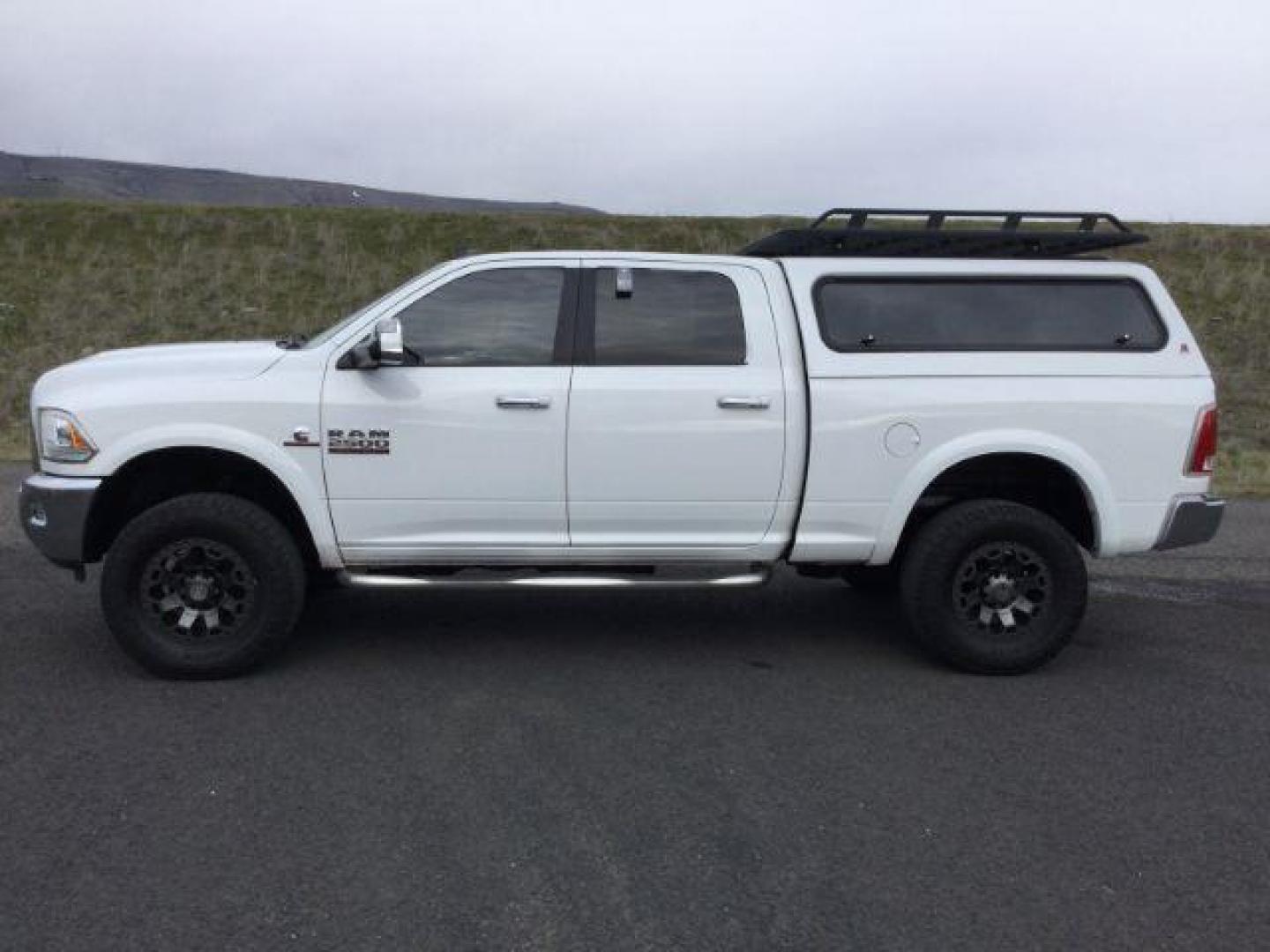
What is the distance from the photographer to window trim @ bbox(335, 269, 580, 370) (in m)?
5.29

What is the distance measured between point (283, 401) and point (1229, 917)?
13.2ft

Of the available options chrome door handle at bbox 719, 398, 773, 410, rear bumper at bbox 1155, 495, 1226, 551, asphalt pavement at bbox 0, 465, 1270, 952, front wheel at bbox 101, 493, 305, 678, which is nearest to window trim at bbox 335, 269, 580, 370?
chrome door handle at bbox 719, 398, 773, 410

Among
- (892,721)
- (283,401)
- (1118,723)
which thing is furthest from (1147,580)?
(283,401)

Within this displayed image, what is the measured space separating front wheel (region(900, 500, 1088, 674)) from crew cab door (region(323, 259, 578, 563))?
173 centimetres

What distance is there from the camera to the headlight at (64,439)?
5.05 m

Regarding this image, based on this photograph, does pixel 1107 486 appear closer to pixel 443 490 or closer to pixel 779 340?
pixel 779 340

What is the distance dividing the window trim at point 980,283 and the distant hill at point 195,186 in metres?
39.1

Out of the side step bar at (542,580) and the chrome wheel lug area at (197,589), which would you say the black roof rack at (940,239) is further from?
the chrome wheel lug area at (197,589)

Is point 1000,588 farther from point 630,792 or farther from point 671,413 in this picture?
point 630,792

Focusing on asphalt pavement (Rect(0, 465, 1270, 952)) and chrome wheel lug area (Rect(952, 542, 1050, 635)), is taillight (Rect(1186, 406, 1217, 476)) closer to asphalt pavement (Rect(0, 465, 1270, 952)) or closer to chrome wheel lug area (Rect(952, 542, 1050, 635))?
chrome wheel lug area (Rect(952, 542, 1050, 635))

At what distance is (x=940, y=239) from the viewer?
558cm

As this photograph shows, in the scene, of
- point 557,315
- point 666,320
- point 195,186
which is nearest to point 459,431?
point 557,315

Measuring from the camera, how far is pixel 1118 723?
488 centimetres

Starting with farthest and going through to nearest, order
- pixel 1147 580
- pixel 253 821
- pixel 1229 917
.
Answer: pixel 1147 580
pixel 253 821
pixel 1229 917
